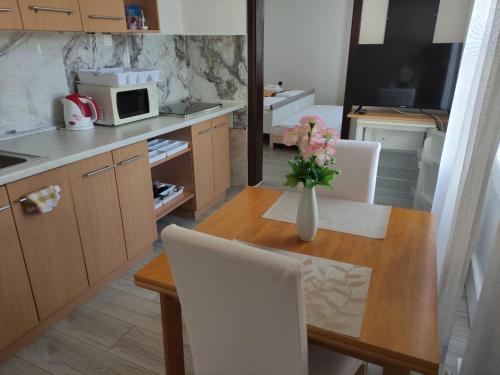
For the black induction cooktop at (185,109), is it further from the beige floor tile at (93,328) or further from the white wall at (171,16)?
the beige floor tile at (93,328)

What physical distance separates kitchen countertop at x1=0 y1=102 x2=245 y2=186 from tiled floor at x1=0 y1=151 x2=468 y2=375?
2.85 ft

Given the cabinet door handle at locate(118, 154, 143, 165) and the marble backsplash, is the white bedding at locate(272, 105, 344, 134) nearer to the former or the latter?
the marble backsplash

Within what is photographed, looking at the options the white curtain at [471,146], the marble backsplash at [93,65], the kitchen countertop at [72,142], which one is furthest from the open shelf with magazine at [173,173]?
the white curtain at [471,146]

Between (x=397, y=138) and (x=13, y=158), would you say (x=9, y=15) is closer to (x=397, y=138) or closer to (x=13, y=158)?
(x=13, y=158)

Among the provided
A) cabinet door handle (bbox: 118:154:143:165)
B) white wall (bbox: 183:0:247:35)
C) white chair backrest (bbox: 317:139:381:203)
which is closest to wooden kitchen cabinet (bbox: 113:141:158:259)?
cabinet door handle (bbox: 118:154:143:165)

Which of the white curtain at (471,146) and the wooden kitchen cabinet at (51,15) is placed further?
the wooden kitchen cabinet at (51,15)

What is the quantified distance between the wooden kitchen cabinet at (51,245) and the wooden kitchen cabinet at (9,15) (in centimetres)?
70

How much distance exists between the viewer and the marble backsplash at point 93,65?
7.04 feet

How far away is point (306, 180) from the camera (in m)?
1.28

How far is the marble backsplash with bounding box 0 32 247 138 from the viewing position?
7.04ft

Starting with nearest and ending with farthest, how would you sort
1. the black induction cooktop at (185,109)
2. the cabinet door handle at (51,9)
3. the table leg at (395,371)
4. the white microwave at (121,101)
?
the table leg at (395,371)
the cabinet door handle at (51,9)
the white microwave at (121,101)
the black induction cooktop at (185,109)

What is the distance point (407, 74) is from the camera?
120 inches

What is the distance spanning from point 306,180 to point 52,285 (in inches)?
56.5

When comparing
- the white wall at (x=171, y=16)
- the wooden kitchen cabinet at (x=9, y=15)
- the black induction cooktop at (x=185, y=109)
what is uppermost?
the white wall at (x=171, y=16)
